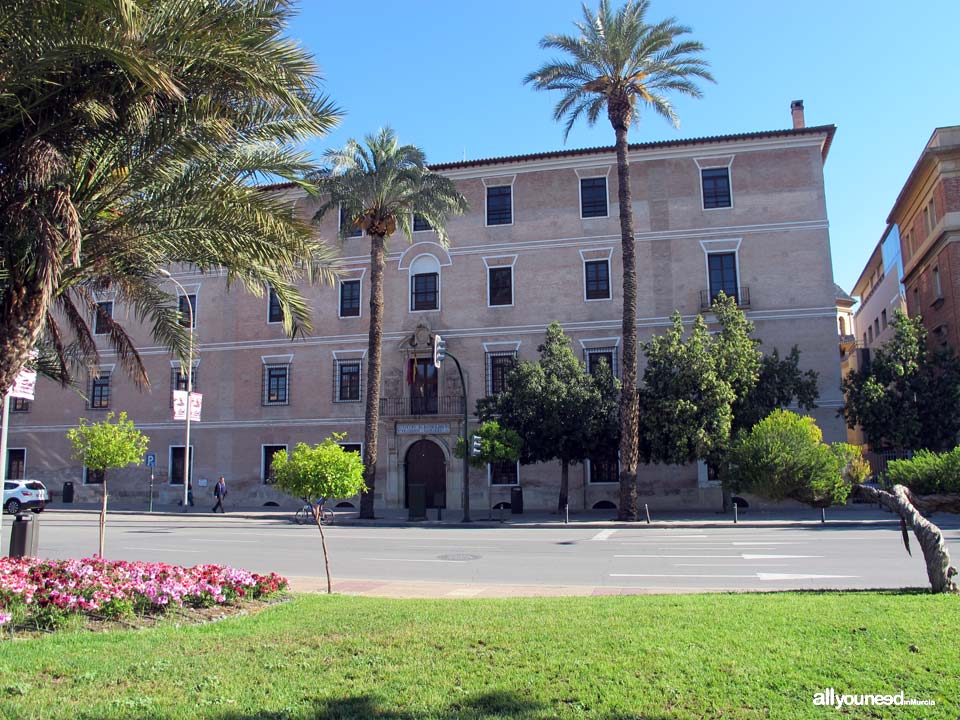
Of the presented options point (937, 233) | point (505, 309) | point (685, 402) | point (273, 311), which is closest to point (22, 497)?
point (273, 311)

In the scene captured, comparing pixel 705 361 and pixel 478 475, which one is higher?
pixel 705 361

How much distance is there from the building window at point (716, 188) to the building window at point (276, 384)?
20760 mm

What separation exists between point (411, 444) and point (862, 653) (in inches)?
1157

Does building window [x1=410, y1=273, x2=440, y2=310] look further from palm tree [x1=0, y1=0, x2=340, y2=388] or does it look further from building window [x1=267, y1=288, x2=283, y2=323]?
palm tree [x1=0, y1=0, x2=340, y2=388]

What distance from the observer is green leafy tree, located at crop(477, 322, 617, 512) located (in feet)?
93.9

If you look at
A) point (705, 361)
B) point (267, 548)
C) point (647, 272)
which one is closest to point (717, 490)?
point (705, 361)

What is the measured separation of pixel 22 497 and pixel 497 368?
21.2m

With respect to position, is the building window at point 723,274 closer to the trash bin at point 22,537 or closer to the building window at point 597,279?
the building window at point 597,279

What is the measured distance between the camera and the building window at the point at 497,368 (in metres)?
33.9

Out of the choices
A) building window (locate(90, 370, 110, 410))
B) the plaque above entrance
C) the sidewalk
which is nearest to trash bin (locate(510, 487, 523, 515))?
the sidewalk

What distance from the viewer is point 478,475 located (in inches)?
1324

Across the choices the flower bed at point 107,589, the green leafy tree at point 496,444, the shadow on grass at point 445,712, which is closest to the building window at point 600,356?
the green leafy tree at point 496,444

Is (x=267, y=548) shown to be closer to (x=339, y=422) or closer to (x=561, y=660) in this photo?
(x=561, y=660)

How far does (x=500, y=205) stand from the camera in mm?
35312
